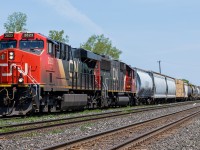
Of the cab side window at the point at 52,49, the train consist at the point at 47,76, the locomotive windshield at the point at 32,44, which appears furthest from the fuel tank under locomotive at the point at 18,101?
the cab side window at the point at 52,49

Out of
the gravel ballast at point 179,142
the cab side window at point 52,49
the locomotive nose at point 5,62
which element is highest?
the cab side window at point 52,49

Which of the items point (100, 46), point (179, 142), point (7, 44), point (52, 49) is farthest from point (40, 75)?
point (100, 46)

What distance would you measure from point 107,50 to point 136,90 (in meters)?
40.5

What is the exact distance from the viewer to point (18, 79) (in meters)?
16.9

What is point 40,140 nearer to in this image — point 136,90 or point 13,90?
point 13,90

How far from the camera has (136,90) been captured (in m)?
35.8

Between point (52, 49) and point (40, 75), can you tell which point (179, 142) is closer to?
point (40, 75)

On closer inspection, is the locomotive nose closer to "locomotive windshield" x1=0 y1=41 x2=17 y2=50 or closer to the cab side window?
"locomotive windshield" x1=0 y1=41 x2=17 y2=50

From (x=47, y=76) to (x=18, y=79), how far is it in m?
1.49

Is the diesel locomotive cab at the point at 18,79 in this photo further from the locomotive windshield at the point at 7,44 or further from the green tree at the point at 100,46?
the green tree at the point at 100,46

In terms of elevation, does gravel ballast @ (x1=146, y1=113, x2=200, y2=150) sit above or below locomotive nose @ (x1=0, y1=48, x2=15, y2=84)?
below

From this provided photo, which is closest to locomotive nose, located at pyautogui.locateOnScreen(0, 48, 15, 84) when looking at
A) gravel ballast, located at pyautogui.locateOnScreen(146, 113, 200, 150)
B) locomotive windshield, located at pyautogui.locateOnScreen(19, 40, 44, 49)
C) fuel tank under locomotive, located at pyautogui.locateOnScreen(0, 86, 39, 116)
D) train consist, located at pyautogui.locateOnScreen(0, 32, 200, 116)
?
train consist, located at pyautogui.locateOnScreen(0, 32, 200, 116)

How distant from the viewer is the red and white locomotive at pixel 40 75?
1666cm

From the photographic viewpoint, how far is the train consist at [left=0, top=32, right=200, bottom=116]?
1672 cm
